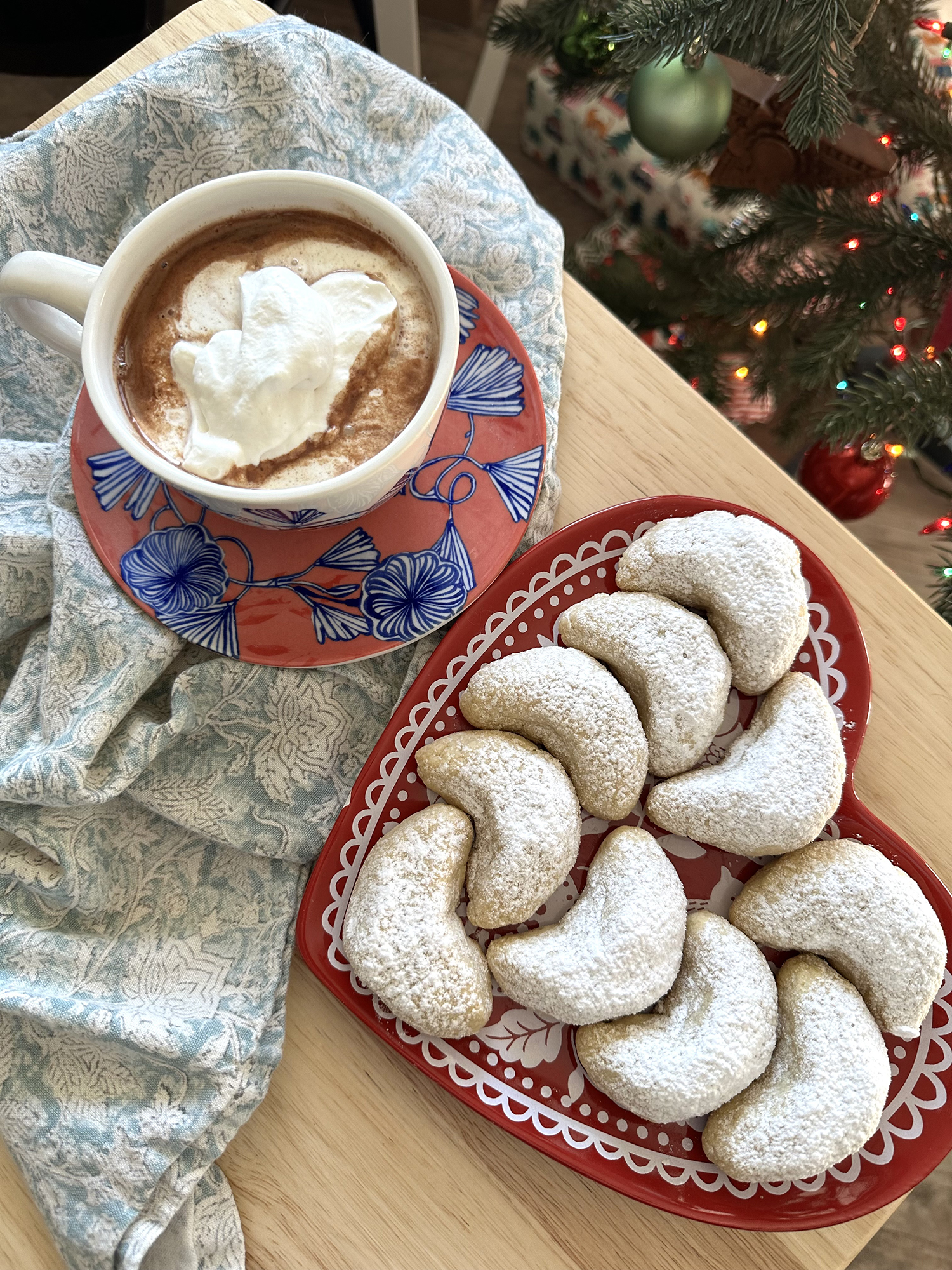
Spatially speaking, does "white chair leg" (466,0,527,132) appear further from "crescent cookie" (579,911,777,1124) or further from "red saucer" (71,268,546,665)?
"crescent cookie" (579,911,777,1124)

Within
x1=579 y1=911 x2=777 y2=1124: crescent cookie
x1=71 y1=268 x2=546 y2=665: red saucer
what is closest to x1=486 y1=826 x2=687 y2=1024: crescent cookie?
x1=579 y1=911 x2=777 y2=1124: crescent cookie

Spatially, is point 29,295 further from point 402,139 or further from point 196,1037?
point 196,1037

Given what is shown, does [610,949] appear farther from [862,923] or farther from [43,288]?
[43,288]

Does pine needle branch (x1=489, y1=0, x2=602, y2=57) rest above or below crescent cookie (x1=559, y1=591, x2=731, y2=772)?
above

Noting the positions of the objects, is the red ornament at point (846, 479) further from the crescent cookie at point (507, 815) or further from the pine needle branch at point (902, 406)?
the crescent cookie at point (507, 815)

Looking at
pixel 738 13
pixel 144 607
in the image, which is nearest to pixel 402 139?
pixel 738 13
